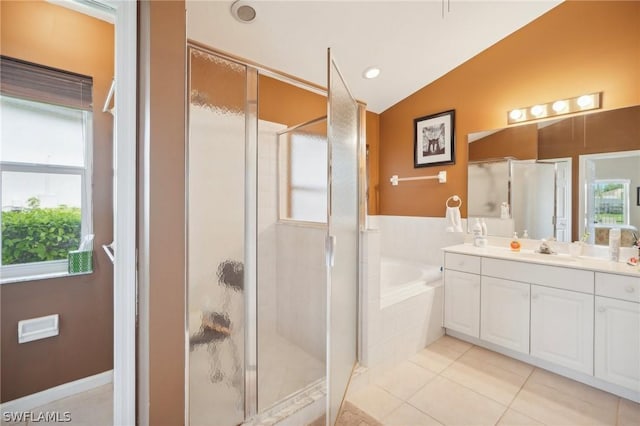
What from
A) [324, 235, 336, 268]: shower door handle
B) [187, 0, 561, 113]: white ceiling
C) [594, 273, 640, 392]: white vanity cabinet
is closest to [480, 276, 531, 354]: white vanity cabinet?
[594, 273, 640, 392]: white vanity cabinet

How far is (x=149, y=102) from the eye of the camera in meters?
0.93

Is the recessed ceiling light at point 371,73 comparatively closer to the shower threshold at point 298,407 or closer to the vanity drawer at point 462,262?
the vanity drawer at point 462,262

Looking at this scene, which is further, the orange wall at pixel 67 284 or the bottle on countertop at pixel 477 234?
the bottle on countertop at pixel 477 234

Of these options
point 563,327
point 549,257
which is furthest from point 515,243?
point 563,327

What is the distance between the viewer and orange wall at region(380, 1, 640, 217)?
2.07 meters

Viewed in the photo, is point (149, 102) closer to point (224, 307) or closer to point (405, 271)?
point (224, 307)

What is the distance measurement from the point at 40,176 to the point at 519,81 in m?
3.38

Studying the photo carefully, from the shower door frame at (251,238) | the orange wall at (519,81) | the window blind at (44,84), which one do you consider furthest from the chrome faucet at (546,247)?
the window blind at (44,84)

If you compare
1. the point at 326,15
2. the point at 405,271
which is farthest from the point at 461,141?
the point at 326,15

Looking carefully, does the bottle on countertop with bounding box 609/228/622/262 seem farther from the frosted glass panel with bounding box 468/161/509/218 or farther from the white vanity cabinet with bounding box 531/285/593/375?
the frosted glass panel with bounding box 468/161/509/218

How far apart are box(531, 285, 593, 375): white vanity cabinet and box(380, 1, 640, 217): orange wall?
1.16 m

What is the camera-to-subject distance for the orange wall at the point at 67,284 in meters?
1.14

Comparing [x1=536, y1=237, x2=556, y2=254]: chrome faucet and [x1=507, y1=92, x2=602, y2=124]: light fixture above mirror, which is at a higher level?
[x1=507, y1=92, x2=602, y2=124]: light fixture above mirror

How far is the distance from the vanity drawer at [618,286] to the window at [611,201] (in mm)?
563
